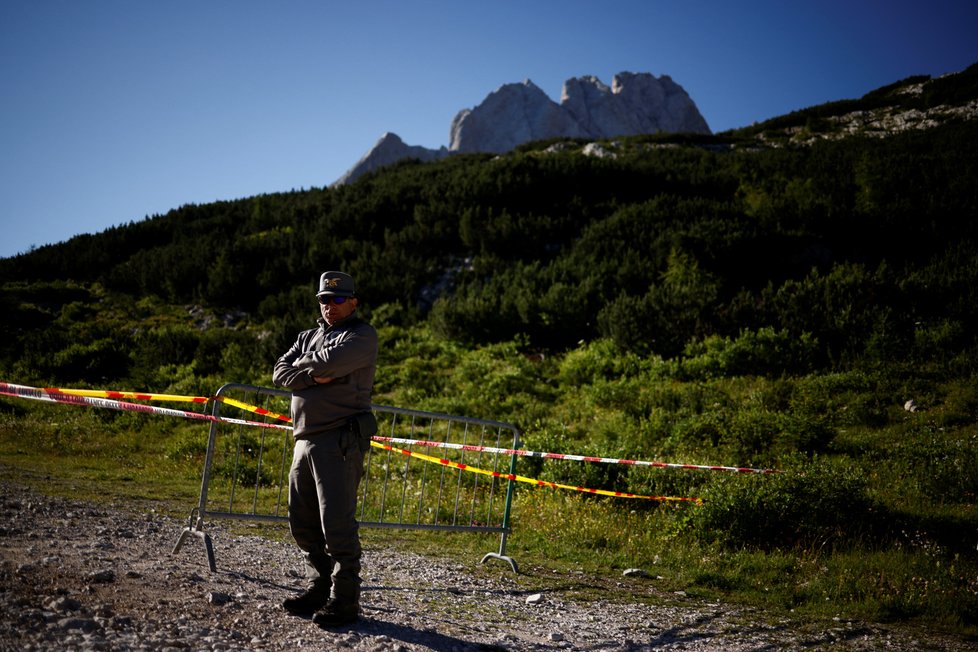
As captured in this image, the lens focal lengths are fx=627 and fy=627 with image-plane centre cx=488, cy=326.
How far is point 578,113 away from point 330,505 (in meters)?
121

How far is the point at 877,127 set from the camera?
3491 cm

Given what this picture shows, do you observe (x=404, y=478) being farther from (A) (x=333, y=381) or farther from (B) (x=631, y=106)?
(B) (x=631, y=106)

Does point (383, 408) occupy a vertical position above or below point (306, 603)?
above

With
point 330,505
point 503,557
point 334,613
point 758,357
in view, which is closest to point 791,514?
point 503,557

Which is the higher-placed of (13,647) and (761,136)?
(761,136)

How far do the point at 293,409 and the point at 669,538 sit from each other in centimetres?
555

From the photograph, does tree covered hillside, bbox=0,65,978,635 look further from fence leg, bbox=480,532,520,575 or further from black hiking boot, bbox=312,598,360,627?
black hiking boot, bbox=312,598,360,627

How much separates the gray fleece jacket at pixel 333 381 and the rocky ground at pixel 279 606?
1.22 meters

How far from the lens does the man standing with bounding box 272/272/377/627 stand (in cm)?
392

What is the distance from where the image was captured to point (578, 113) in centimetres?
11644

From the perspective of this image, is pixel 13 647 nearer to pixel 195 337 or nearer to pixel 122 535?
pixel 122 535

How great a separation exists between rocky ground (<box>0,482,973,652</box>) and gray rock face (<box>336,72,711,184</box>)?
354 ft

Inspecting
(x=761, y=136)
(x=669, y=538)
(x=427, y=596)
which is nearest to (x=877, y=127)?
(x=761, y=136)

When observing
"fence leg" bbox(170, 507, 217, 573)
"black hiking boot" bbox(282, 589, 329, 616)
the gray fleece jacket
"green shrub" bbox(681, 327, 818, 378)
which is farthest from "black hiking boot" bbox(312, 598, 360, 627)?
"green shrub" bbox(681, 327, 818, 378)
